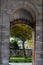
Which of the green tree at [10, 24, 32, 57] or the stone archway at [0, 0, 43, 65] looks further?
the green tree at [10, 24, 32, 57]

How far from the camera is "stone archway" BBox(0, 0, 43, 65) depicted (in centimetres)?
1242

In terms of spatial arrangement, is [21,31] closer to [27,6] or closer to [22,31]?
[22,31]

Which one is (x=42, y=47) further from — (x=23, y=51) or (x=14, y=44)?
(x=14, y=44)

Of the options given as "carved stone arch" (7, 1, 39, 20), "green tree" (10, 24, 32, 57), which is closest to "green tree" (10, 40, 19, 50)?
"green tree" (10, 24, 32, 57)

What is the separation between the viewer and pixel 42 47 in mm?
12641

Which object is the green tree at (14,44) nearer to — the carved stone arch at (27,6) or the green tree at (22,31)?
the green tree at (22,31)

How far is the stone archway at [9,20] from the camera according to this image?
1242 centimetres

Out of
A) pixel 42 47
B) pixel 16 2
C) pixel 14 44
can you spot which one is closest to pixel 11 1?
pixel 16 2

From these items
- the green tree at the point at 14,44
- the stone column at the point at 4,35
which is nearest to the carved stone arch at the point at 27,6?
the stone column at the point at 4,35

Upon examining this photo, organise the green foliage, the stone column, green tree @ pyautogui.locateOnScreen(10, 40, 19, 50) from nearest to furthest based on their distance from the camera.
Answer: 1. the stone column
2. the green foliage
3. green tree @ pyautogui.locateOnScreen(10, 40, 19, 50)

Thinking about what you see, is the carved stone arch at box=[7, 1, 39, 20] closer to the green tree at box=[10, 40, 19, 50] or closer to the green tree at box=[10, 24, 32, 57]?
the green tree at box=[10, 24, 32, 57]

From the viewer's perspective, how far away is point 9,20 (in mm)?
12594

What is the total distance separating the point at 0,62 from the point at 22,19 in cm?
284


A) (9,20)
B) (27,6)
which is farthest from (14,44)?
(9,20)
